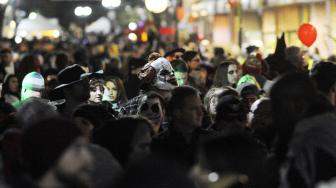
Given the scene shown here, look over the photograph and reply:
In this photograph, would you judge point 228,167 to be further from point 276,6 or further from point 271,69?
point 276,6

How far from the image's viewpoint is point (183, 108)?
9531mm

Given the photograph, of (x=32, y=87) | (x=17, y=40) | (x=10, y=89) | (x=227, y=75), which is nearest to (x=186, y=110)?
(x=32, y=87)

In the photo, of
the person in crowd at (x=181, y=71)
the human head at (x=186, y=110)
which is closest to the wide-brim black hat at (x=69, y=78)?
the human head at (x=186, y=110)

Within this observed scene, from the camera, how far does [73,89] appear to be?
39.1 ft

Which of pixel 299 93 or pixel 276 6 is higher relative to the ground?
pixel 299 93

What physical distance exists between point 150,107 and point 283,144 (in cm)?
409

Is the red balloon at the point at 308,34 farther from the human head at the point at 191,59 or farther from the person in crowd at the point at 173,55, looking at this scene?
the person in crowd at the point at 173,55

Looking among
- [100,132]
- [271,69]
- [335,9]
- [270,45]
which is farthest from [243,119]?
[270,45]

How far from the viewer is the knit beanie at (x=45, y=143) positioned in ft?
20.5

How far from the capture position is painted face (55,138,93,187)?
6.26 meters

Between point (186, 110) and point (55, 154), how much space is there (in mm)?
3318

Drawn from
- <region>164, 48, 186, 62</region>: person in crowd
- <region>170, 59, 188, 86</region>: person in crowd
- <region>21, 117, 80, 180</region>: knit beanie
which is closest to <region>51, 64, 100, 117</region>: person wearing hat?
<region>170, 59, 188, 86</region>: person in crowd

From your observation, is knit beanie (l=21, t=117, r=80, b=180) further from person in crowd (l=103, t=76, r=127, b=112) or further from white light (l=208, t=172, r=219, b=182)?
person in crowd (l=103, t=76, r=127, b=112)

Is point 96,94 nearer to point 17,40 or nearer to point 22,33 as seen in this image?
point 17,40
